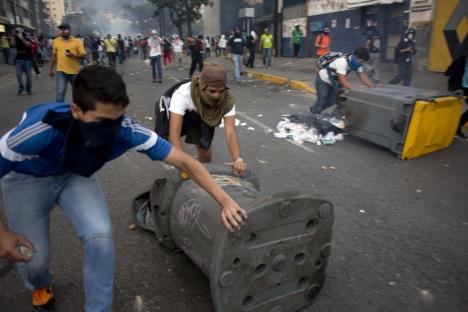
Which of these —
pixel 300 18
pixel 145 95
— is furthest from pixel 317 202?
pixel 300 18

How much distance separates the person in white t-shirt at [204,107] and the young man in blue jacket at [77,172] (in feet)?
3.36

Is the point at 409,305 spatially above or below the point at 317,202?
below

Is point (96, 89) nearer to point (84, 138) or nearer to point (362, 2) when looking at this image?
point (84, 138)

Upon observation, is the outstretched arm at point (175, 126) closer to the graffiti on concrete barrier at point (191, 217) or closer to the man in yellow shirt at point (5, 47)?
the graffiti on concrete barrier at point (191, 217)

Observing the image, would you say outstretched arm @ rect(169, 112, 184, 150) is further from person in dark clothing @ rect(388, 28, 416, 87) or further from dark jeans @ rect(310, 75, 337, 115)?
person in dark clothing @ rect(388, 28, 416, 87)

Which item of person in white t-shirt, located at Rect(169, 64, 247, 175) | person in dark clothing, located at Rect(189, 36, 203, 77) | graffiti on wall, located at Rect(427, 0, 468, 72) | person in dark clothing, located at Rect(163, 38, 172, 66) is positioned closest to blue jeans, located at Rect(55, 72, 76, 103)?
person in white t-shirt, located at Rect(169, 64, 247, 175)

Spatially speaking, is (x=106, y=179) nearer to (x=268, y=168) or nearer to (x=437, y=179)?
(x=268, y=168)

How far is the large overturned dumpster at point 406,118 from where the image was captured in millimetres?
5094

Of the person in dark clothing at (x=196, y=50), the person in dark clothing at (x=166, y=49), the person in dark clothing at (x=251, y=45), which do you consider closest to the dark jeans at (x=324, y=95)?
the person in dark clothing at (x=196, y=50)

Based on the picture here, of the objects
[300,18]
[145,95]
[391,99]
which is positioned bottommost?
[145,95]

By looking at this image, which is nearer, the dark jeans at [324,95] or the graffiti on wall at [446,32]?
the dark jeans at [324,95]

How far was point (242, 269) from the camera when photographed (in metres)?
1.90

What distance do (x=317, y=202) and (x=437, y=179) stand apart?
3.20 metres

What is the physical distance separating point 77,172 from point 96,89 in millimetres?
570
